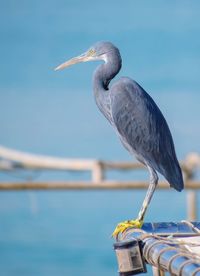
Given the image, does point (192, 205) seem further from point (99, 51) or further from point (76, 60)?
point (99, 51)

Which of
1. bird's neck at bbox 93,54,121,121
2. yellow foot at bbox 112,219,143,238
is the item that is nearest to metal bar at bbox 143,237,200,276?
yellow foot at bbox 112,219,143,238

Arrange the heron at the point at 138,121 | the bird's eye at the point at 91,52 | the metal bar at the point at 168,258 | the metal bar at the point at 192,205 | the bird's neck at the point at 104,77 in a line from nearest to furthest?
the metal bar at the point at 168,258 → the heron at the point at 138,121 → the bird's neck at the point at 104,77 → the bird's eye at the point at 91,52 → the metal bar at the point at 192,205

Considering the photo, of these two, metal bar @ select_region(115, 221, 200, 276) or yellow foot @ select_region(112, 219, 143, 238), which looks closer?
metal bar @ select_region(115, 221, 200, 276)

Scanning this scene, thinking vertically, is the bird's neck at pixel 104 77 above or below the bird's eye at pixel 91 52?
below

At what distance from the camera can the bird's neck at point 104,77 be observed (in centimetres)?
320

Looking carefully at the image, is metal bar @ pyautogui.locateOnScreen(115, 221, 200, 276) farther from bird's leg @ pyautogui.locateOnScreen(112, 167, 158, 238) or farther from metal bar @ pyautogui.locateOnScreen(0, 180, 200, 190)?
metal bar @ pyautogui.locateOnScreen(0, 180, 200, 190)

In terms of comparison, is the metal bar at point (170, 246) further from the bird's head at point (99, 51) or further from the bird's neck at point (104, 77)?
the bird's head at point (99, 51)

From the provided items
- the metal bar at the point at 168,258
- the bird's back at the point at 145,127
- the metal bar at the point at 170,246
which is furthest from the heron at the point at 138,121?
the metal bar at the point at 168,258

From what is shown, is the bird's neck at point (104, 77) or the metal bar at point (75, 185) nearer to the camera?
the bird's neck at point (104, 77)

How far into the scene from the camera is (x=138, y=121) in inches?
122

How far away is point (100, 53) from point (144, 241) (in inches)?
41.2

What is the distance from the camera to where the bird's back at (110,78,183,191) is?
305 centimetres

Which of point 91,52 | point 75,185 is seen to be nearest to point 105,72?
point 91,52

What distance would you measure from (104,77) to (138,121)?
240 millimetres
